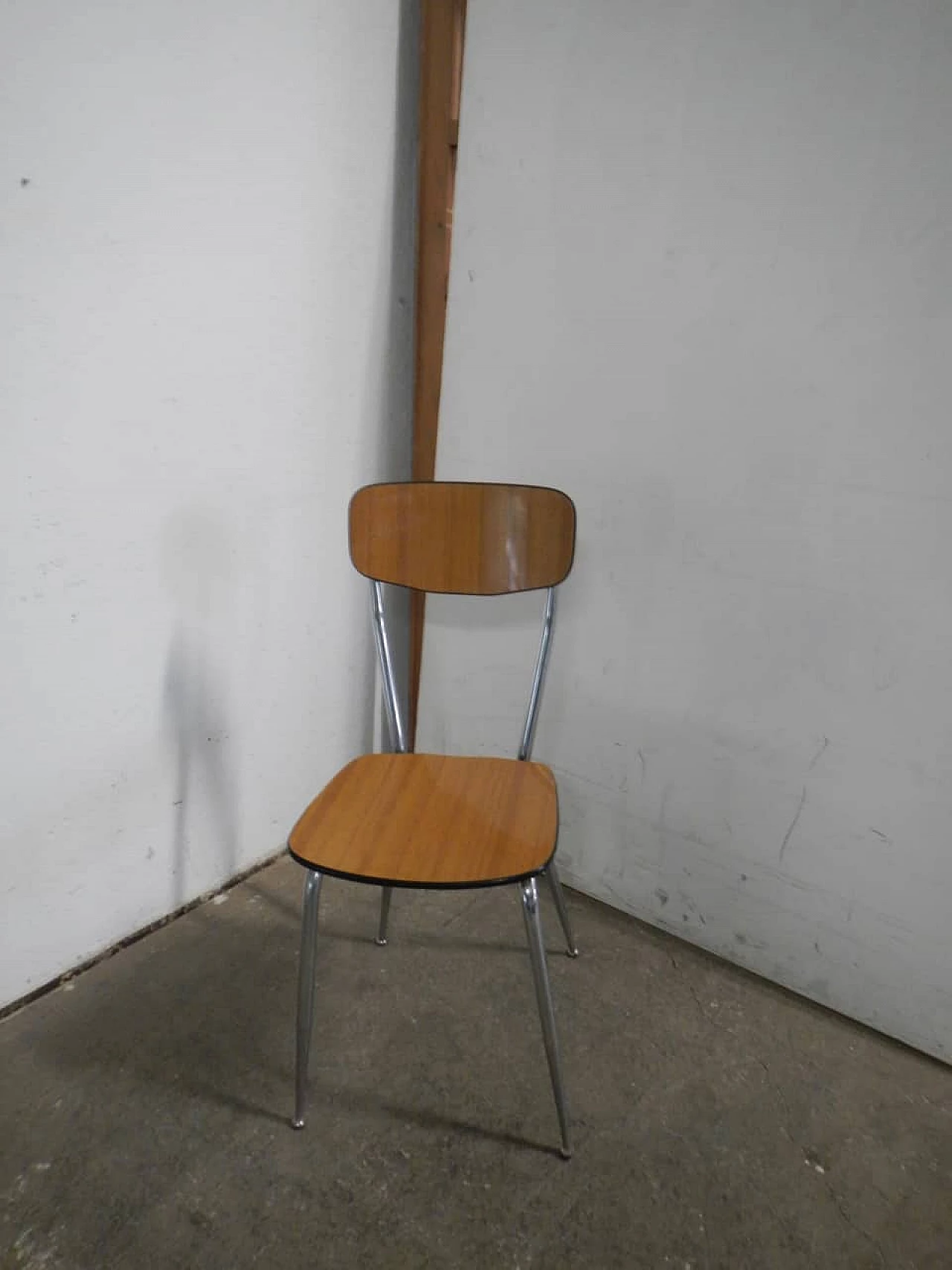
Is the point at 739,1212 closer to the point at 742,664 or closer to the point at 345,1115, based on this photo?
the point at 345,1115

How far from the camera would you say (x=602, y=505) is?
1.43 metres

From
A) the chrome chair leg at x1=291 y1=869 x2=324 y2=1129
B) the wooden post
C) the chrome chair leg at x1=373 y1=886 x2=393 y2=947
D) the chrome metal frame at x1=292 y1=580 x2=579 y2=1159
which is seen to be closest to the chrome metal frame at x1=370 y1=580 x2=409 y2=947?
the chrome metal frame at x1=292 y1=580 x2=579 y2=1159

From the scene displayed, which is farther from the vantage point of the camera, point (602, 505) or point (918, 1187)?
point (602, 505)

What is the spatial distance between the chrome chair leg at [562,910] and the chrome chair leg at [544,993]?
266 millimetres

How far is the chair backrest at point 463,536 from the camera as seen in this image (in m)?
1.24

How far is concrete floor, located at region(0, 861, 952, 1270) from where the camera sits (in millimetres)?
945

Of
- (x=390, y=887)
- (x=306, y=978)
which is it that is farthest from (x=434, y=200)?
(x=306, y=978)

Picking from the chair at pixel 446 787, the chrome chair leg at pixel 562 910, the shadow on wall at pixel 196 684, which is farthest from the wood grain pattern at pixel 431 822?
the shadow on wall at pixel 196 684

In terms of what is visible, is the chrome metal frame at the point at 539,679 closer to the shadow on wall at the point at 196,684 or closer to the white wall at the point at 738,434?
the white wall at the point at 738,434

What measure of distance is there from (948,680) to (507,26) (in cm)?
134

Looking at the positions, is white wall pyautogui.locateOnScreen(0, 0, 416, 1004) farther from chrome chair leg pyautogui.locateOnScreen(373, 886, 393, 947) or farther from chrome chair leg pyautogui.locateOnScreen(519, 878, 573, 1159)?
chrome chair leg pyautogui.locateOnScreen(519, 878, 573, 1159)

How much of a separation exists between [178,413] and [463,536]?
0.51m

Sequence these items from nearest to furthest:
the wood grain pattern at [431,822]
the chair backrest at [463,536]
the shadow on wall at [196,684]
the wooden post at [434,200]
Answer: the wood grain pattern at [431,822] → the chair backrest at [463,536] → the shadow on wall at [196,684] → the wooden post at [434,200]

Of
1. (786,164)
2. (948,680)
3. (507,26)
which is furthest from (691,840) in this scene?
(507,26)
